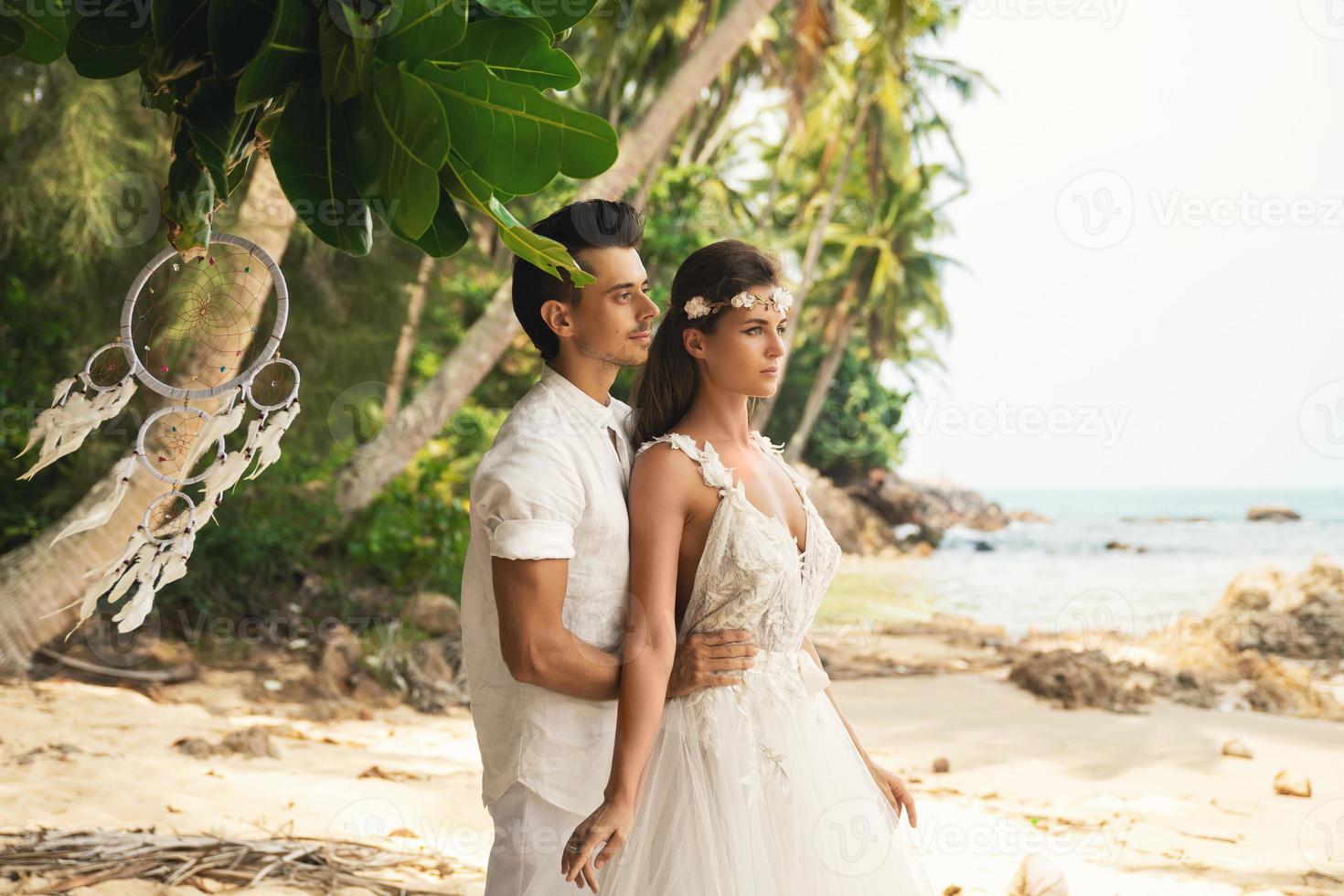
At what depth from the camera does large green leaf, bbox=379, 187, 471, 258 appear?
4.65ft

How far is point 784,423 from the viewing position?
29844mm

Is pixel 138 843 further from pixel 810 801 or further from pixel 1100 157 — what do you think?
pixel 1100 157

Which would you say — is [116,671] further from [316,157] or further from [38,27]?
[316,157]

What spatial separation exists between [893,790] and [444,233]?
6.43 ft

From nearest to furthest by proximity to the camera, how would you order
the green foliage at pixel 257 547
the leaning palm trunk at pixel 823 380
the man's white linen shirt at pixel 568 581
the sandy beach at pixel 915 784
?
the man's white linen shirt at pixel 568 581 → the sandy beach at pixel 915 784 → the green foliage at pixel 257 547 → the leaning palm trunk at pixel 823 380

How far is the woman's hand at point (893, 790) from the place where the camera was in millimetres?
2730

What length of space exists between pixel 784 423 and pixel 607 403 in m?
27.5

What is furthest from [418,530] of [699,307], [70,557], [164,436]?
[164,436]

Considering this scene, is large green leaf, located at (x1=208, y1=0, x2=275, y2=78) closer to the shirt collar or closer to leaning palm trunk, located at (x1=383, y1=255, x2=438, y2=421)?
the shirt collar

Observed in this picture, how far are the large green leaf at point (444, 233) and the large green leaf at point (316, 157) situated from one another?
82 millimetres

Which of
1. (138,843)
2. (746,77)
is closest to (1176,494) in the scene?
(746,77)

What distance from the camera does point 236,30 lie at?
1336 millimetres

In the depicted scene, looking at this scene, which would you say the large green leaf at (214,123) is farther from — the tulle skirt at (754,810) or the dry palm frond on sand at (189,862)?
the dry palm frond on sand at (189,862)

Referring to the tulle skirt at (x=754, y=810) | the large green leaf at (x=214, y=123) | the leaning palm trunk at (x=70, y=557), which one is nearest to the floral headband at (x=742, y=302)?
the tulle skirt at (x=754, y=810)
